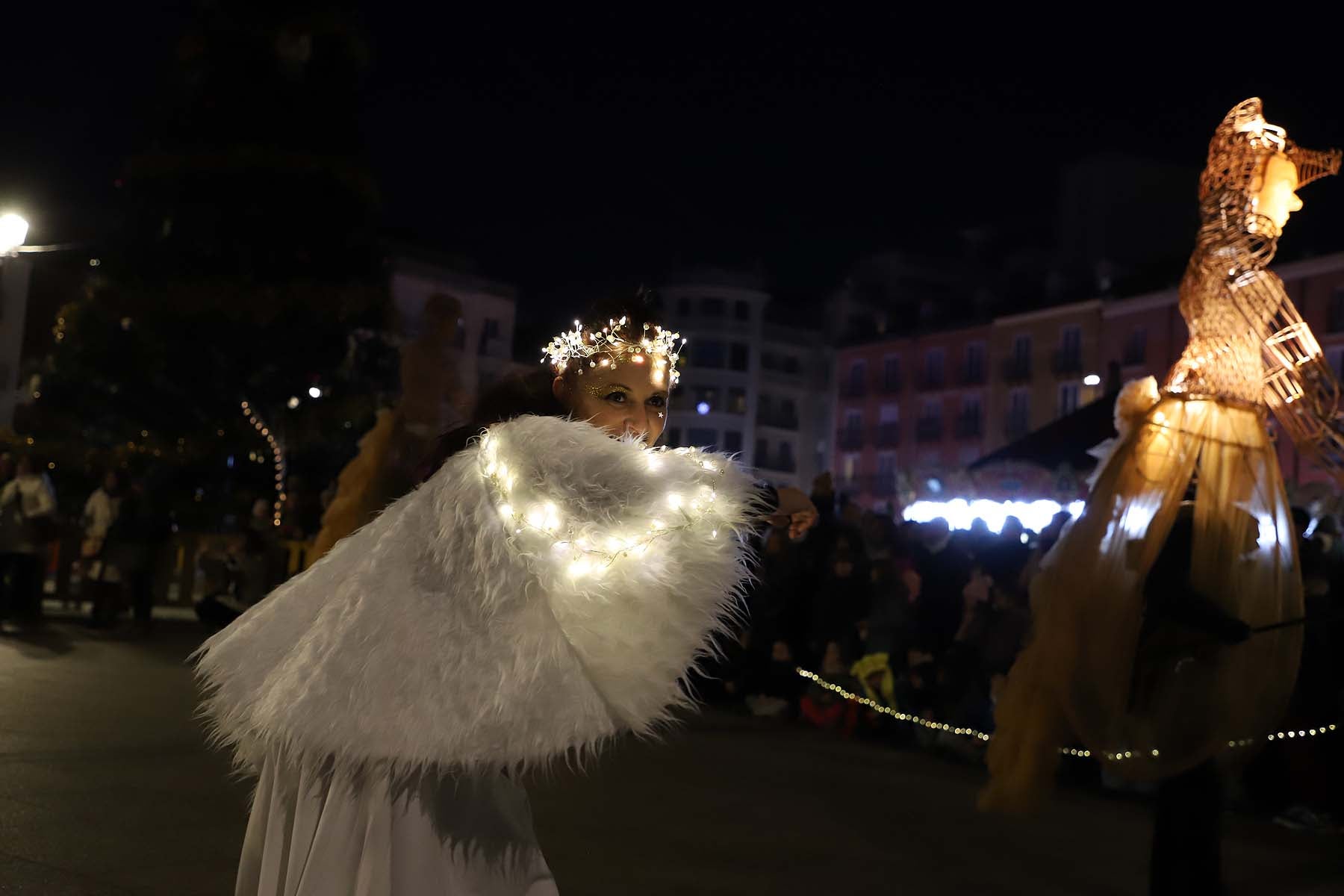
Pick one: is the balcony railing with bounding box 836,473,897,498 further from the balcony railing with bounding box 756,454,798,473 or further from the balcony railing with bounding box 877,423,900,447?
the balcony railing with bounding box 756,454,798,473

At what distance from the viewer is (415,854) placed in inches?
104

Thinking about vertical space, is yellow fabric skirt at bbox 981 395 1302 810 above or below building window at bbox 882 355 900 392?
below

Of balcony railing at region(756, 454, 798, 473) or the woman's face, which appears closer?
the woman's face

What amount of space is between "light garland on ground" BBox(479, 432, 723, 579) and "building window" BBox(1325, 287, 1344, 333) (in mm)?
40097

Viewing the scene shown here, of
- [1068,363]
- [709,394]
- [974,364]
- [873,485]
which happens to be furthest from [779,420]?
[1068,363]

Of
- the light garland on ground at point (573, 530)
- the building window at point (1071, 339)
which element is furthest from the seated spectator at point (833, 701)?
the building window at point (1071, 339)

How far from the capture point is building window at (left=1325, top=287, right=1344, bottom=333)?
37.6 metres

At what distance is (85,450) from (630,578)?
1776cm

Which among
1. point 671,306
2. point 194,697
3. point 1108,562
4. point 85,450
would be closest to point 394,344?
point 85,450

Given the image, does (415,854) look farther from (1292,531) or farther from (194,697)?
(194,697)

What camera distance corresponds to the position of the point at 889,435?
5709 centimetres

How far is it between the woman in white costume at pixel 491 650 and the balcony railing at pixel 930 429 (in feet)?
173

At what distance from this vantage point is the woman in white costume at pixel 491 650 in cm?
253

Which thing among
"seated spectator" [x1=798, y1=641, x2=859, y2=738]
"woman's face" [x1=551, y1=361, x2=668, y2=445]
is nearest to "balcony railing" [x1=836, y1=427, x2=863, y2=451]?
"seated spectator" [x1=798, y1=641, x2=859, y2=738]
